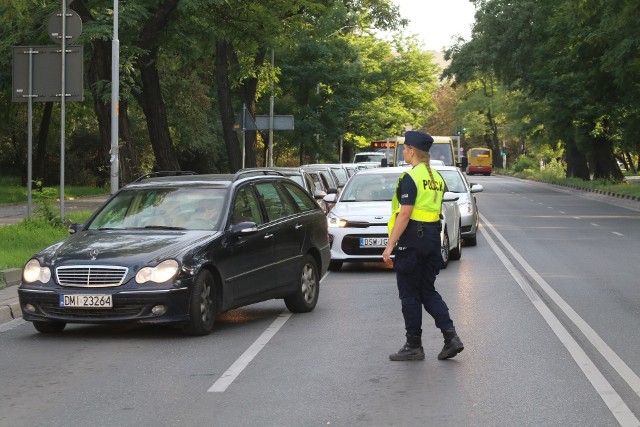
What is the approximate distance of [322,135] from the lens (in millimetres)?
54750

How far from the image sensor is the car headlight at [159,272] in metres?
10.2

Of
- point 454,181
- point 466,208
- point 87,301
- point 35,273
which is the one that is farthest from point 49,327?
point 454,181

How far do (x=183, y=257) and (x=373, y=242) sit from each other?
708 cm

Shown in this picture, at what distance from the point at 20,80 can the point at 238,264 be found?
8821mm

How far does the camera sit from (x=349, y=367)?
8906 mm

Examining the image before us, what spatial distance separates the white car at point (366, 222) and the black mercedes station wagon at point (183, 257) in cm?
390

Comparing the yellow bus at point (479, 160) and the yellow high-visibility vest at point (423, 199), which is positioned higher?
the yellow high-visibility vest at point (423, 199)

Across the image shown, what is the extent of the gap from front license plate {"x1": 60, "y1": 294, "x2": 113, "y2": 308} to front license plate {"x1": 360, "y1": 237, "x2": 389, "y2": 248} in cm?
739

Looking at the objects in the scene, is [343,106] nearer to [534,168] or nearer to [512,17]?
[512,17]

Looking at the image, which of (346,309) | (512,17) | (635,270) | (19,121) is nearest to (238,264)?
(346,309)

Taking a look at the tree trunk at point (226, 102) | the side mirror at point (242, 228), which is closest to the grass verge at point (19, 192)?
the tree trunk at point (226, 102)

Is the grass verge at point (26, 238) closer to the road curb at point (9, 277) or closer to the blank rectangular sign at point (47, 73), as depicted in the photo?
the road curb at point (9, 277)

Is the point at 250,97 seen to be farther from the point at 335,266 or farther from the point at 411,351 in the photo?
the point at 411,351

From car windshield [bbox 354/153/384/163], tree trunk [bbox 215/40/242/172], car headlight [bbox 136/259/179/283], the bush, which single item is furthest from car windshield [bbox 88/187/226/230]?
the bush
